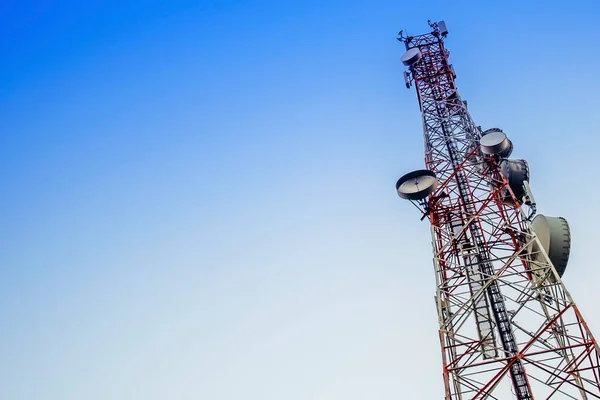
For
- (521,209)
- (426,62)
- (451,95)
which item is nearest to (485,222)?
(521,209)

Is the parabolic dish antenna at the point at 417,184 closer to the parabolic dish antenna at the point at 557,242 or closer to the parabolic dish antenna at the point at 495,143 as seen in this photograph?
the parabolic dish antenna at the point at 495,143

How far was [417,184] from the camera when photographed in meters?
19.9

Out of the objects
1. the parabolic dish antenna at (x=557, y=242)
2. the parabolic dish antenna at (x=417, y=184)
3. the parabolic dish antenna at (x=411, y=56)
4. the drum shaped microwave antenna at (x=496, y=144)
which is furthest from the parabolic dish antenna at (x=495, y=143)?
the parabolic dish antenna at (x=411, y=56)

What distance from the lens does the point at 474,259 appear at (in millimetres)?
18922

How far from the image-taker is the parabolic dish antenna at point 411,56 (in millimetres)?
25906

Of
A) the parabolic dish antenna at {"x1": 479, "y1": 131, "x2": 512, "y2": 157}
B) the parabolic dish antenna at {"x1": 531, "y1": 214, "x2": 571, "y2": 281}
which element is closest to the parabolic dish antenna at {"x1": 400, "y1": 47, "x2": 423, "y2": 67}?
the parabolic dish antenna at {"x1": 479, "y1": 131, "x2": 512, "y2": 157}

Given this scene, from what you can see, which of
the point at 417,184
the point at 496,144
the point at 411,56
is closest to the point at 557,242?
the point at 496,144

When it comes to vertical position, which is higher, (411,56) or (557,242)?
(411,56)

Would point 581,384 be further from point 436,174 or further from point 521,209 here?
point 436,174

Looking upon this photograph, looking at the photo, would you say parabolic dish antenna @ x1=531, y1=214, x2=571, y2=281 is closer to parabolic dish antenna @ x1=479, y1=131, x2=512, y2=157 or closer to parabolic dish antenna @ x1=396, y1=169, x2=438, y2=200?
parabolic dish antenna @ x1=479, y1=131, x2=512, y2=157

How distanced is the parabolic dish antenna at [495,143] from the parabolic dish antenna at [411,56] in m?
7.33

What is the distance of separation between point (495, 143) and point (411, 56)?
8.43 meters

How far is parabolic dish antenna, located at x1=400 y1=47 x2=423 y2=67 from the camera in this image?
85.0 feet

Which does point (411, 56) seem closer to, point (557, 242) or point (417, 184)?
point (417, 184)
